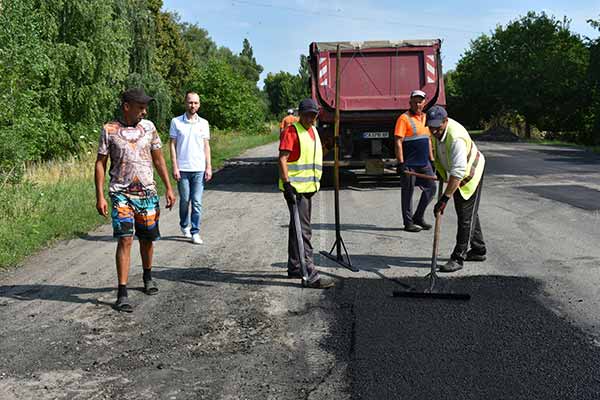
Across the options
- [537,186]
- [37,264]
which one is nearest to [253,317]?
[37,264]

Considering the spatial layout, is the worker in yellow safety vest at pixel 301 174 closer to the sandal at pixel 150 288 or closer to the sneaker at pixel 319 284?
the sneaker at pixel 319 284

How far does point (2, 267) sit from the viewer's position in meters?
7.67

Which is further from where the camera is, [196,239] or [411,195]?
[411,195]

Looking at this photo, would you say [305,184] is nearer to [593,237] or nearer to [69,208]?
[593,237]

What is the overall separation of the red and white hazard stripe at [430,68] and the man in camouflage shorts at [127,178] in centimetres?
947

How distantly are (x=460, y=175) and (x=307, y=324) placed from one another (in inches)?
96.3

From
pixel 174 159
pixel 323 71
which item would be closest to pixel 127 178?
pixel 174 159

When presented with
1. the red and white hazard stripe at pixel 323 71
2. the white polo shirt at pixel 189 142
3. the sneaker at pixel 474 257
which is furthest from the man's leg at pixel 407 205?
the red and white hazard stripe at pixel 323 71

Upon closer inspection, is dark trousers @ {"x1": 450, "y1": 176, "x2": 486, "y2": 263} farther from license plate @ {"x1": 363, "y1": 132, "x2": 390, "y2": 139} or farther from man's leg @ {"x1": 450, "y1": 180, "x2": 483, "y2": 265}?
license plate @ {"x1": 363, "y1": 132, "x2": 390, "y2": 139}

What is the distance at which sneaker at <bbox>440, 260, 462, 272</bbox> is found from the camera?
23.1 ft

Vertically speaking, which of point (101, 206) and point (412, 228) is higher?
point (101, 206)

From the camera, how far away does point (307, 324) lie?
5.38 m

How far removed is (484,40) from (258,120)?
22.8m

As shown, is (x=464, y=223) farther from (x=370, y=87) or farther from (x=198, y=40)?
(x=198, y=40)
